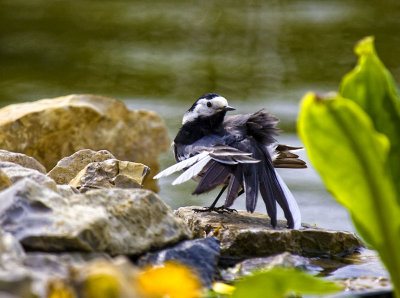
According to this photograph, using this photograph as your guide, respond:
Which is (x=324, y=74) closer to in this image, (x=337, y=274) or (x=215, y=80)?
(x=215, y=80)

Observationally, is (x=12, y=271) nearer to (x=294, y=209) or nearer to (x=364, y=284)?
(x=364, y=284)

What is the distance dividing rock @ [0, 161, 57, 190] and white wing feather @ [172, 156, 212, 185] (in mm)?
510

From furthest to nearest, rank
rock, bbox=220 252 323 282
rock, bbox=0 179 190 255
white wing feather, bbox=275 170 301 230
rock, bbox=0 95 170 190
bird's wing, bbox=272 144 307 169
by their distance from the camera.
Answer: rock, bbox=0 95 170 190, bird's wing, bbox=272 144 307 169, white wing feather, bbox=275 170 301 230, rock, bbox=220 252 323 282, rock, bbox=0 179 190 255

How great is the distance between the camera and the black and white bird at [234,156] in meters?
2.32

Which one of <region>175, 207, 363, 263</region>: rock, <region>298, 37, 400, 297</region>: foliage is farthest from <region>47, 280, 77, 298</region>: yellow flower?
<region>175, 207, 363, 263</region>: rock

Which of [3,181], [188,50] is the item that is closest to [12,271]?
[3,181]

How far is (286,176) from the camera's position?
11.2ft

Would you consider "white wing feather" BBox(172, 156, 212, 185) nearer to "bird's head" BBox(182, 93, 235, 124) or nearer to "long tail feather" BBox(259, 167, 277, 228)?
"long tail feather" BBox(259, 167, 277, 228)

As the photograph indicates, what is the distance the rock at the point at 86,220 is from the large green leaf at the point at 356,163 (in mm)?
511

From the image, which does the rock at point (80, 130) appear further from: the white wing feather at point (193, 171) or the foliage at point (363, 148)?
the foliage at point (363, 148)

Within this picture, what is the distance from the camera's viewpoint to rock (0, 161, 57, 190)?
5.91ft

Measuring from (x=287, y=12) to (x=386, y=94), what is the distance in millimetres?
5142

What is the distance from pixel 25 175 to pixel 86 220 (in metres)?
0.42

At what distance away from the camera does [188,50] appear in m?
5.46
